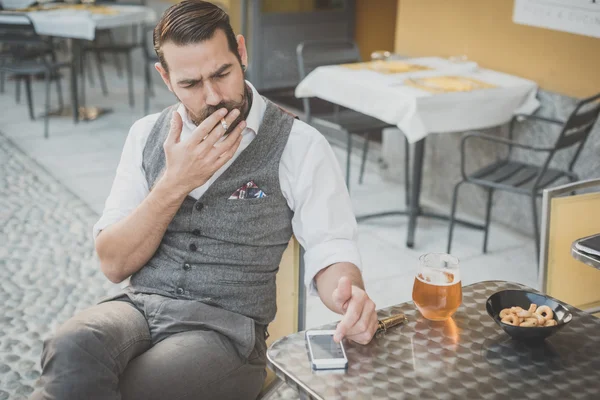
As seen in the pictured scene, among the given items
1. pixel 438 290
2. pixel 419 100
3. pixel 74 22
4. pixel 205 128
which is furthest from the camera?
pixel 74 22

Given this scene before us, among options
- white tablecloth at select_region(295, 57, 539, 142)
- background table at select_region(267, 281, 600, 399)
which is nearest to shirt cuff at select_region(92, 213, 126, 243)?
background table at select_region(267, 281, 600, 399)

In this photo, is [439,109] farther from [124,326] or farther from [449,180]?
[124,326]

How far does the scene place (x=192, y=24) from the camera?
167 cm

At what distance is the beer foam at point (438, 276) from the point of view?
1.38 metres

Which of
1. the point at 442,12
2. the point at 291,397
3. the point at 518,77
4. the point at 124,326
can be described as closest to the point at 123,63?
the point at 442,12

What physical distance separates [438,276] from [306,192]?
0.44 metres

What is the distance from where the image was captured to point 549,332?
128 centimetres

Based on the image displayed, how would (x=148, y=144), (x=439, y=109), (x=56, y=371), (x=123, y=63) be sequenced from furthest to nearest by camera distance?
(x=123, y=63) → (x=439, y=109) → (x=148, y=144) → (x=56, y=371)

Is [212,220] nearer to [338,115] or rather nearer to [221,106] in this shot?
[221,106]

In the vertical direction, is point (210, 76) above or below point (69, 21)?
above

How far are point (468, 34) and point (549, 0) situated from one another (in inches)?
23.0

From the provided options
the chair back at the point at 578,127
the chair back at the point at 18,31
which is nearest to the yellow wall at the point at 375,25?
the chair back at the point at 18,31

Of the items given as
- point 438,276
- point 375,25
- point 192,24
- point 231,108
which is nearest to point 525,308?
point 438,276

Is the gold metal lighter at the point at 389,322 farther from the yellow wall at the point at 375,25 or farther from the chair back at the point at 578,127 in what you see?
the yellow wall at the point at 375,25
